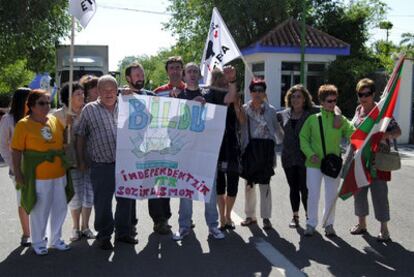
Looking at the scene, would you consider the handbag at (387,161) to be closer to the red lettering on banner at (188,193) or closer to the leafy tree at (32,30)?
the red lettering on banner at (188,193)

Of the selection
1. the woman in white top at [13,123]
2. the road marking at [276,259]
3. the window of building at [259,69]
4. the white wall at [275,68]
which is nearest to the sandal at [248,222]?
the road marking at [276,259]

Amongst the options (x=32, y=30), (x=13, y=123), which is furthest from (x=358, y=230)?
(x=32, y=30)

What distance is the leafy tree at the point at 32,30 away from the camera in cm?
1975

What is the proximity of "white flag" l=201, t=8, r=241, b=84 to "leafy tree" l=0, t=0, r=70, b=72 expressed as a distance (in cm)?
1406

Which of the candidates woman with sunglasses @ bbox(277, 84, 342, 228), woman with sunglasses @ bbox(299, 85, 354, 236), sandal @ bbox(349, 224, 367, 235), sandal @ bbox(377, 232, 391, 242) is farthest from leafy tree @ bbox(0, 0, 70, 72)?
sandal @ bbox(377, 232, 391, 242)

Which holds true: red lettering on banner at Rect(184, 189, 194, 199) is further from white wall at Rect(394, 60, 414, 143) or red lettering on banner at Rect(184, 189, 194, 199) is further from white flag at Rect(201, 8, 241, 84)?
white wall at Rect(394, 60, 414, 143)

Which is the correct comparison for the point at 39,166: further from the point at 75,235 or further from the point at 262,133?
the point at 262,133

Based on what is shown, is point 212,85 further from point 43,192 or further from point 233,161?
A: point 43,192

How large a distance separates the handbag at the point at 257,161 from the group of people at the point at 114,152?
12 mm

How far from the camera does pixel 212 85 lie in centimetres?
620

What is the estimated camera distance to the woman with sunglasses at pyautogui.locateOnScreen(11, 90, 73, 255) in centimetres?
534

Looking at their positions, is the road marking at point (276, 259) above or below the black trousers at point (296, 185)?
below

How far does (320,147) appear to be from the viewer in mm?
6199

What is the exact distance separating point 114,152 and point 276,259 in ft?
6.58
